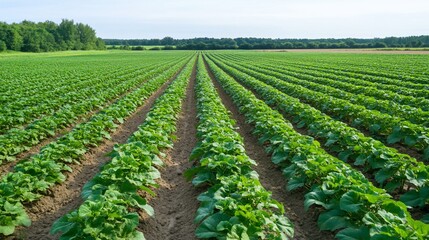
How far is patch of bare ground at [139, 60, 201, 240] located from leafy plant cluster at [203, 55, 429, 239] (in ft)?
6.74

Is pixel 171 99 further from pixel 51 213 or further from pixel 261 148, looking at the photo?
pixel 51 213

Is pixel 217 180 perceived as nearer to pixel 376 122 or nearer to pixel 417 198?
pixel 417 198

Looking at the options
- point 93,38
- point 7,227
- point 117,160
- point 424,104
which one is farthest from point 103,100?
point 93,38

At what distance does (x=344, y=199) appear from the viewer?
4848 mm

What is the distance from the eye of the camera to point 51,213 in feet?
21.2

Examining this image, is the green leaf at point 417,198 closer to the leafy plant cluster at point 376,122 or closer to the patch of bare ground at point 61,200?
the leafy plant cluster at point 376,122

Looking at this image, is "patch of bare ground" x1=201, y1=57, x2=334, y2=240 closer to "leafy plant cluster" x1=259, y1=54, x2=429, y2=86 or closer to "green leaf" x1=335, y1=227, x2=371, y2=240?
"green leaf" x1=335, y1=227, x2=371, y2=240

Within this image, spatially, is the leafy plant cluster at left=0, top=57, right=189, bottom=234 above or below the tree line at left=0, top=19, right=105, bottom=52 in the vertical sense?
below

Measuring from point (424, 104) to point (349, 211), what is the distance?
11.7 meters

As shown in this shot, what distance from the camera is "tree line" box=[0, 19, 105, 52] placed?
334 feet

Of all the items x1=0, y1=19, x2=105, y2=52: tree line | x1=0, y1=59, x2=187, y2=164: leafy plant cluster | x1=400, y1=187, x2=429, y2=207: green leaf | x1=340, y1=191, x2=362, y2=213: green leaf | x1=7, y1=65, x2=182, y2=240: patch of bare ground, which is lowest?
x1=7, y1=65, x2=182, y2=240: patch of bare ground

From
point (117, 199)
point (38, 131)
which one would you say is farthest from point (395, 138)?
point (38, 131)

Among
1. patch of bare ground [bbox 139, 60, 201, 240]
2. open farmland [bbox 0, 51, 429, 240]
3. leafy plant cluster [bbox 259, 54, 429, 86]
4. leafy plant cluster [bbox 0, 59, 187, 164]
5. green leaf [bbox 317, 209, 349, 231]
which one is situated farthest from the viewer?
leafy plant cluster [bbox 259, 54, 429, 86]

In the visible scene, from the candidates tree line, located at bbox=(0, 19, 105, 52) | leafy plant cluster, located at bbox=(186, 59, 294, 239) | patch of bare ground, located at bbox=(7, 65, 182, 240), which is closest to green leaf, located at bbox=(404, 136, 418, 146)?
leafy plant cluster, located at bbox=(186, 59, 294, 239)
